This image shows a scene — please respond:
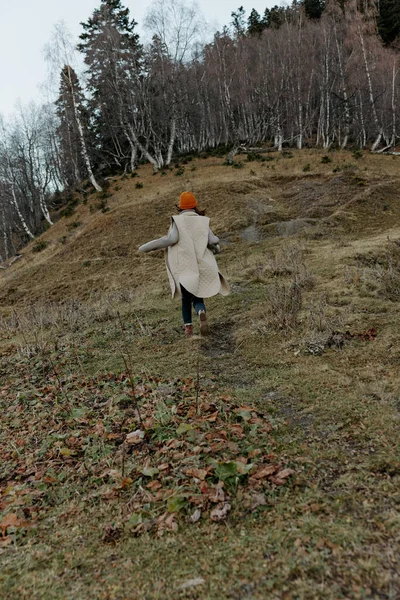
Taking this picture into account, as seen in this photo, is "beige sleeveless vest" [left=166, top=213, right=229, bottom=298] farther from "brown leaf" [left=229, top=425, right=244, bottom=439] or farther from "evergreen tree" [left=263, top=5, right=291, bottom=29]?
"evergreen tree" [left=263, top=5, right=291, bottom=29]

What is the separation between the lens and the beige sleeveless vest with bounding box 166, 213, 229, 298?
549cm

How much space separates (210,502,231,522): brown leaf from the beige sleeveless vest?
350 centimetres

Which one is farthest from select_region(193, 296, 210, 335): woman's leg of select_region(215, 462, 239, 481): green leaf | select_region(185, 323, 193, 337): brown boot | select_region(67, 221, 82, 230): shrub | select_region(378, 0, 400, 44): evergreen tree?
select_region(378, 0, 400, 44): evergreen tree

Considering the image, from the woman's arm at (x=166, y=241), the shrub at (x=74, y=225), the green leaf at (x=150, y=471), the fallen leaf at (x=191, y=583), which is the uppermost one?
the woman's arm at (x=166, y=241)

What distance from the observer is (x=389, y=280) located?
595 centimetres

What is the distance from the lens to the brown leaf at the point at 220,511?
Answer: 2.05 metres

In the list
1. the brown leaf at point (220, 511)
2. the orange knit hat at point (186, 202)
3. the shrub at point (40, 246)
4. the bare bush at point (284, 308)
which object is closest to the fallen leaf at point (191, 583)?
the brown leaf at point (220, 511)

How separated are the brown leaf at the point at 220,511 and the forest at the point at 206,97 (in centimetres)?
2800

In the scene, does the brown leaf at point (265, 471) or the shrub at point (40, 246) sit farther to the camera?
the shrub at point (40, 246)

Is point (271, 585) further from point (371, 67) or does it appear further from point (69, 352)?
point (371, 67)

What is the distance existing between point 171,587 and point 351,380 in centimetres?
228

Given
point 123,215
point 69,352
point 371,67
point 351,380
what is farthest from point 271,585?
point 371,67

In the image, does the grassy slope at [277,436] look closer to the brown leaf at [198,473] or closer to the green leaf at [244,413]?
the green leaf at [244,413]

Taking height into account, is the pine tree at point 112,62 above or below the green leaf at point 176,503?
above
